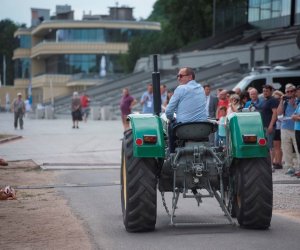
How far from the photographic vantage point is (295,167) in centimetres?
1870

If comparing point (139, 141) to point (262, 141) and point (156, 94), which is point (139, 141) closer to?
point (156, 94)

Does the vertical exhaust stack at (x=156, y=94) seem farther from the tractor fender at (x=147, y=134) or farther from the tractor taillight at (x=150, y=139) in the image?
the tractor taillight at (x=150, y=139)

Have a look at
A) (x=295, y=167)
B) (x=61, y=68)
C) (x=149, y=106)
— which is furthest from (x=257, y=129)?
(x=61, y=68)

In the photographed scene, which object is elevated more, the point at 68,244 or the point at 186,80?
the point at 186,80

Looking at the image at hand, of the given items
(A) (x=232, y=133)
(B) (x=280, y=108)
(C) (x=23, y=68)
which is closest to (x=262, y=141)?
(A) (x=232, y=133)

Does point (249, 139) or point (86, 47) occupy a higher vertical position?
point (86, 47)

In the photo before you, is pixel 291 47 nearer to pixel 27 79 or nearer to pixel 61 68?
pixel 61 68

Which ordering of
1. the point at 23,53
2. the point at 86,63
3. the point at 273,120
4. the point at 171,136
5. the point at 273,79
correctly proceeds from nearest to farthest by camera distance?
the point at 171,136 < the point at 273,120 < the point at 273,79 < the point at 86,63 < the point at 23,53

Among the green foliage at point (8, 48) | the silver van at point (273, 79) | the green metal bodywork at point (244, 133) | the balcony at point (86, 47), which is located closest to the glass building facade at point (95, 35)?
the balcony at point (86, 47)

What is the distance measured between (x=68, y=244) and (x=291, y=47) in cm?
3604

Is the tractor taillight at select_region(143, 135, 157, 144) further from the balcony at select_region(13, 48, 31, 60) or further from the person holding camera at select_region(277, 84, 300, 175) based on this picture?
the balcony at select_region(13, 48, 31, 60)

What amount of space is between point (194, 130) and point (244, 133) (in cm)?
62

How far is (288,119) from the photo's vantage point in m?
18.1

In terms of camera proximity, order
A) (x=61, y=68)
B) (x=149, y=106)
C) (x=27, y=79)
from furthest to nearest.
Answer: (x=27, y=79) → (x=61, y=68) → (x=149, y=106)
